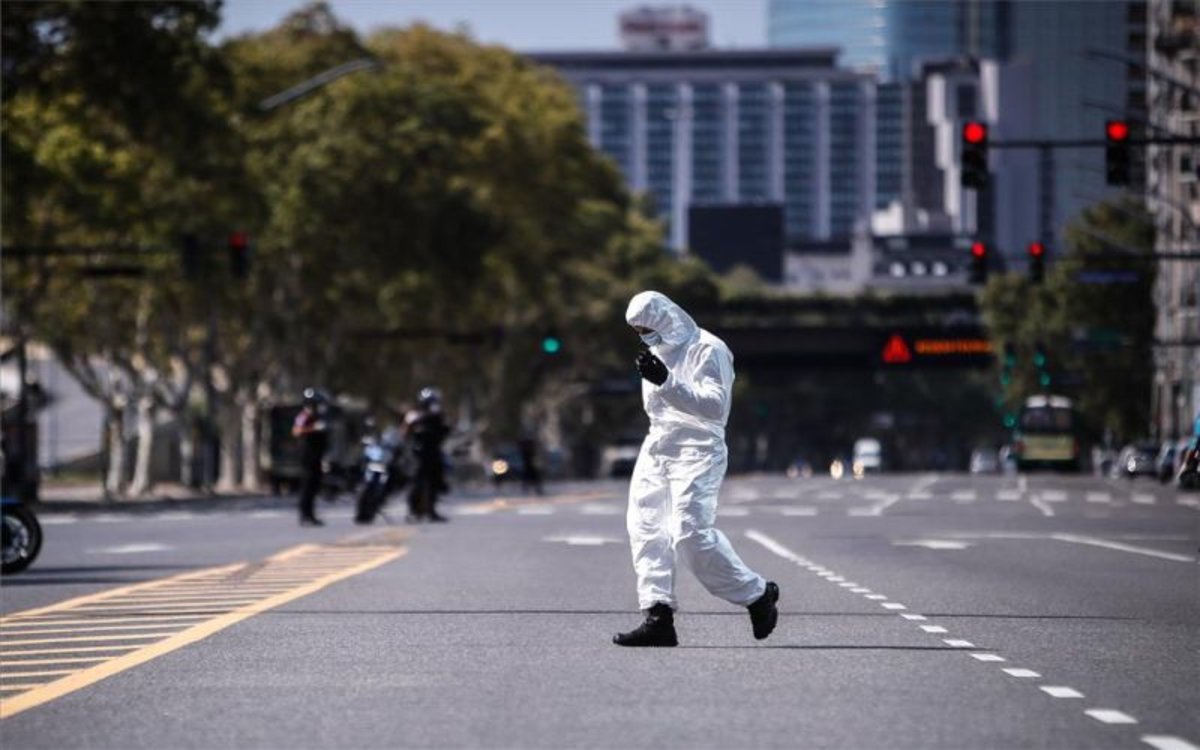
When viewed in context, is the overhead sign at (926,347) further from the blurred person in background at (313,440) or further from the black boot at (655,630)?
the black boot at (655,630)

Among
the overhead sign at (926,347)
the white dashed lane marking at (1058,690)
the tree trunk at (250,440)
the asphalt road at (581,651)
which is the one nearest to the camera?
the white dashed lane marking at (1058,690)

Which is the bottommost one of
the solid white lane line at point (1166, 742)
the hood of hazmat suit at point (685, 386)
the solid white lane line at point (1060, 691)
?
the solid white lane line at point (1060, 691)

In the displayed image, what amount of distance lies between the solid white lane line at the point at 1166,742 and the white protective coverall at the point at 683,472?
4.88 meters

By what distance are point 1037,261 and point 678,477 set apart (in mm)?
42855

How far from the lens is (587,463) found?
5586 inches

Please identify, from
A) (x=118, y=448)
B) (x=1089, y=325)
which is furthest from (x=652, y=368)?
(x=1089, y=325)

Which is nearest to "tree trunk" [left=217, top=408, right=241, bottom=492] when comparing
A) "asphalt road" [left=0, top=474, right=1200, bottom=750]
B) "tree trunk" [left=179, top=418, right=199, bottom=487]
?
"tree trunk" [left=179, top=418, right=199, bottom=487]

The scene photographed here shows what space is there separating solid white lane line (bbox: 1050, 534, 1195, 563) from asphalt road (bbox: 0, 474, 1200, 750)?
0.22m

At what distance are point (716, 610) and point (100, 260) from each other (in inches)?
1909

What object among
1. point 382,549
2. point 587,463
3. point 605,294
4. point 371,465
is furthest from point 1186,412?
point 382,549

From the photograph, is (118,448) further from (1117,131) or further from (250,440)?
(1117,131)

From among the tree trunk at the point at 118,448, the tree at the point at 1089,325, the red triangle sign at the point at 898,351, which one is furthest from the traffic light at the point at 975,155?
the tree at the point at 1089,325

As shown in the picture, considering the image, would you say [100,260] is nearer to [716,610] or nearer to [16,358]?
[16,358]

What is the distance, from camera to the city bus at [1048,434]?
→ 116312 millimetres
